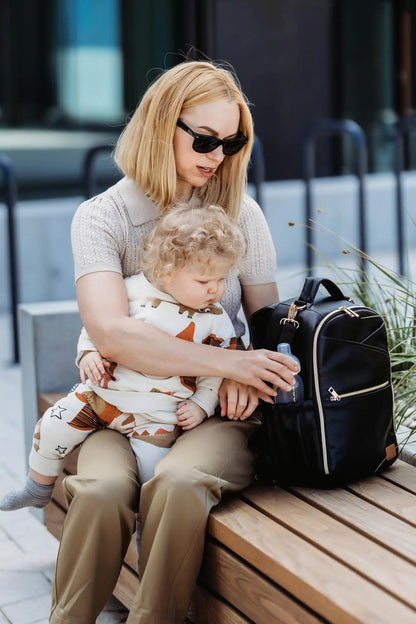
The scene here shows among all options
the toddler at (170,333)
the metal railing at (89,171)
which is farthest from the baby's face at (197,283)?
the metal railing at (89,171)

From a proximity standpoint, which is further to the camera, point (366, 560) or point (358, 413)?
point (358, 413)

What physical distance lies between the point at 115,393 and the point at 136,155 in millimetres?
664

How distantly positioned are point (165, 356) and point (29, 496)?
64 cm

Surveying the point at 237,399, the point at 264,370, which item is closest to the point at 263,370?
the point at 264,370

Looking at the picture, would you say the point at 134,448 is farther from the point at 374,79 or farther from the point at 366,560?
the point at 374,79

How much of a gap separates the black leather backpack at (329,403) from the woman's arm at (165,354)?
0.07 metres

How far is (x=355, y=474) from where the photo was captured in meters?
2.40

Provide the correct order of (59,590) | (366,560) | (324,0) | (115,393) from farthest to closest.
Answer: (324,0), (115,393), (59,590), (366,560)

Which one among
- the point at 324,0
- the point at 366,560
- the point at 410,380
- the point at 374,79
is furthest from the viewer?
the point at 374,79

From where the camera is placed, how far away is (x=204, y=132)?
2609 mm

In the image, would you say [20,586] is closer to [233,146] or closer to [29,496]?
[29,496]

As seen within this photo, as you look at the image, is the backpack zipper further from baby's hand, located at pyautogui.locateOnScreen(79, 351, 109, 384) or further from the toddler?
baby's hand, located at pyautogui.locateOnScreen(79, 351, 109, 384)

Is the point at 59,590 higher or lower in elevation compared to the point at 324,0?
lower

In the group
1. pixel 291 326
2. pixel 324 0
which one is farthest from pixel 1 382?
pixel 324 0
